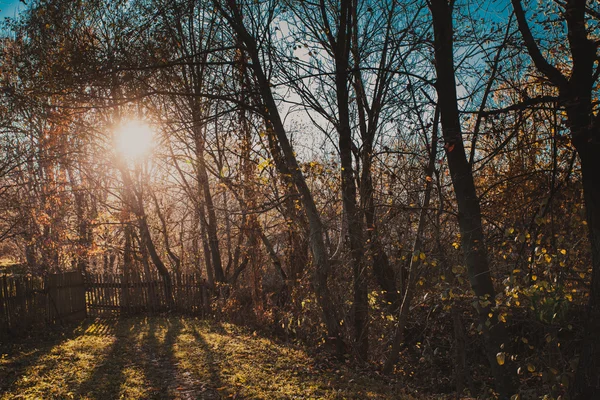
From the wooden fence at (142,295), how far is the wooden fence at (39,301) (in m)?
0.57

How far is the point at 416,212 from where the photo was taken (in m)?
9.25

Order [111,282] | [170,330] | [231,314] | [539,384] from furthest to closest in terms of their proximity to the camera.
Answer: [111,282] → [231,314] → [170,330] → [539,384]

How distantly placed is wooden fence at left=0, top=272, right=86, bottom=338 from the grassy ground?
3.06ft

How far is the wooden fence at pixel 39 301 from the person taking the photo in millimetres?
11031

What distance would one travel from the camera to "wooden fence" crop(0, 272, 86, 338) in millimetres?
11031

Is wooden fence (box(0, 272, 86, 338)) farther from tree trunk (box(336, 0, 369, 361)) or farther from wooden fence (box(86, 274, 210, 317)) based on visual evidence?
tree trunk (box(336, 0, 369, 361))

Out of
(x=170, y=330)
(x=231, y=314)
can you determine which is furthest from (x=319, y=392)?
(x=231, y=314)

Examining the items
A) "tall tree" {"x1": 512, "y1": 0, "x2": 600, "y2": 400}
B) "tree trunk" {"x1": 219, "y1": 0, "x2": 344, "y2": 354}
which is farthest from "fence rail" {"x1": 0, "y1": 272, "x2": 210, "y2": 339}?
"tall tree" {"x1": 512, "y1": 0, "x2": 600, "y2": 400}

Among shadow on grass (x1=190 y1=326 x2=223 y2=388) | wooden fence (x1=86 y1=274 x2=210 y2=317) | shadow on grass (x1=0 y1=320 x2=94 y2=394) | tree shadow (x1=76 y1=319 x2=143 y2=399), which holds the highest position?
wooden fence (x1=86 y1=274 x2=210 y2=317)

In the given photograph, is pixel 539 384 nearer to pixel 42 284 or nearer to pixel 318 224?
pixel 318 224

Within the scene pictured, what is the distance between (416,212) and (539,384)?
377 centimetres

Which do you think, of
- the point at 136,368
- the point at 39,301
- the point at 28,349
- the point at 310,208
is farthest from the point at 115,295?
the point at 310,208

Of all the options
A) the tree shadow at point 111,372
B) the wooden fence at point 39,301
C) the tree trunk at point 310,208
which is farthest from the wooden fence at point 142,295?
the tree trunk at point 310,208

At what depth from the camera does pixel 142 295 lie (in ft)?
51.6
